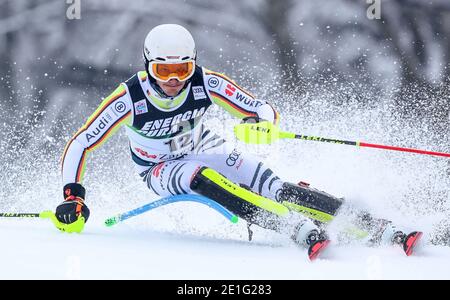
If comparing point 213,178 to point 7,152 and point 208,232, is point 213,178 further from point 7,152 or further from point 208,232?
point 7,152

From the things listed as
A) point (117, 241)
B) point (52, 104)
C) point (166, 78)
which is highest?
point (52, 104)

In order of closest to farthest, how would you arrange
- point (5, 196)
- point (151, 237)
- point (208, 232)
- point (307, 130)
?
point (151, 237), point (208, 232), point (307, 130), point (5, 196)

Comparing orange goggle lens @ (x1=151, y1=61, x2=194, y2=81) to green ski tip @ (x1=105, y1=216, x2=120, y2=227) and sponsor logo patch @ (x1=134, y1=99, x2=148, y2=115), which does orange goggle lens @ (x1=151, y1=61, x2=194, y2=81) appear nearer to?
sponsor logo patch @ (x1=134, y1=99, x2=148, y2=115)

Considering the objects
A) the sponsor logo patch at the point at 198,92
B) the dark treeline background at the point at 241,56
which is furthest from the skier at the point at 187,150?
the dark treeline background at the point at 241,56

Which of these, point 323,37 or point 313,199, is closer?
point 313,199

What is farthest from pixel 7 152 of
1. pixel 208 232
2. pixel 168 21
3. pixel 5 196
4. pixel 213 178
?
pixel 213 178

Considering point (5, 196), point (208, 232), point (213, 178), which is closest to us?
point (213, 178)

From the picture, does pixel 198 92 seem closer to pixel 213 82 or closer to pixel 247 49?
pixel 213 82

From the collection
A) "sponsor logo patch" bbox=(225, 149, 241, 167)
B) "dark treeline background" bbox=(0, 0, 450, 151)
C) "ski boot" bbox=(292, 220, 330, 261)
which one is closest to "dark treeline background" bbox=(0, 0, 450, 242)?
"dark treeline background" bbox=(0, 0, 450, 151)

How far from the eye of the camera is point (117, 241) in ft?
11.7

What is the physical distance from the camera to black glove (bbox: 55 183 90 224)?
369 centimetres

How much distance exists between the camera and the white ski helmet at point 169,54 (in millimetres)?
3531
